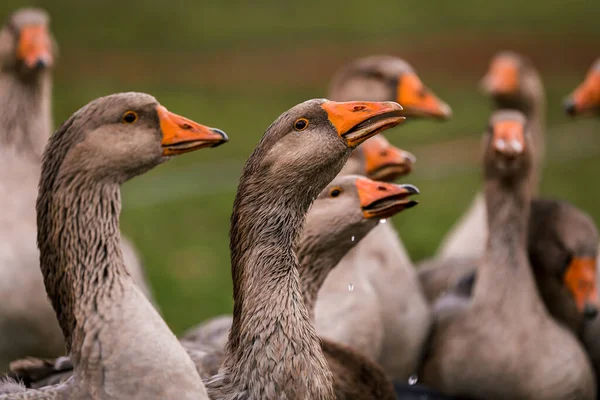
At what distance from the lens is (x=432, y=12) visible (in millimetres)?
26859

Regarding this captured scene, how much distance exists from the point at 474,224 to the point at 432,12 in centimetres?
2068

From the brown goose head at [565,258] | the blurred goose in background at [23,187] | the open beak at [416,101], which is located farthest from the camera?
the open beak at [416,101]

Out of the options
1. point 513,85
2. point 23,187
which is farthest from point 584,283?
point 23,187

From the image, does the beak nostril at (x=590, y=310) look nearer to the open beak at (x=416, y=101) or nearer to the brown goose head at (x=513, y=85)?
the open beak at (x=416, y=101)

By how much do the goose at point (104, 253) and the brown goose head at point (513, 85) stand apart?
160 inches

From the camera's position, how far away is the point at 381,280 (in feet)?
17.2

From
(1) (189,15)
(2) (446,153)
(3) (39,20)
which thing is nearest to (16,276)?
(3) (39,20)

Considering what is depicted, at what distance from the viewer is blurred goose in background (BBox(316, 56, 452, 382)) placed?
4.62 meters

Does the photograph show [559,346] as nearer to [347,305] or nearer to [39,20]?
[347,305]

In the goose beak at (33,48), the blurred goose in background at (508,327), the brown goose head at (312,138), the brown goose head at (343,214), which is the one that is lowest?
the blurred goose in background at (508,327)

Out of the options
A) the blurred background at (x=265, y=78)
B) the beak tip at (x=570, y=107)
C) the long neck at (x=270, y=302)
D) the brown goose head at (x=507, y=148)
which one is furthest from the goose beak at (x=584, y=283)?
the blurred background at (x=265, y=78)

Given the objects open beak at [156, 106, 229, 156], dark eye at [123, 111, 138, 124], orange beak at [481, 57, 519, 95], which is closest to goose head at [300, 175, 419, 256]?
open beak at [156, 106, 229, 156]

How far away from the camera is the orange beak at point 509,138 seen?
482 centimetres

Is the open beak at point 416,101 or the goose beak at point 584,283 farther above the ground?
the open beak at point 416,101
